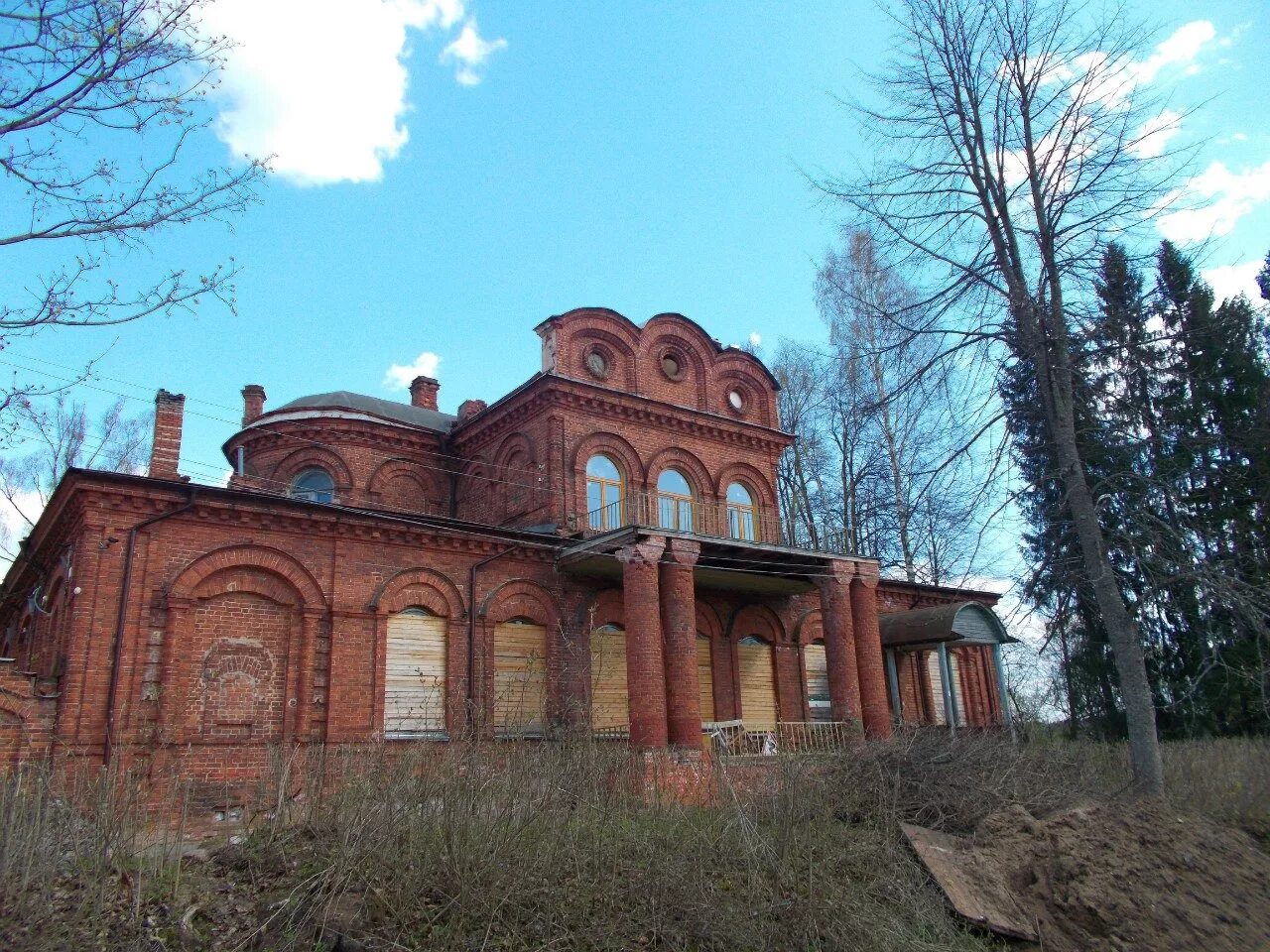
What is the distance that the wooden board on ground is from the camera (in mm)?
8031

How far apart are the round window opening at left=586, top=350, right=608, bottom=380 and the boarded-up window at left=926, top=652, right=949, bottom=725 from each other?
466 inches

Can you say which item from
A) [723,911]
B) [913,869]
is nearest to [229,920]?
[723,911]

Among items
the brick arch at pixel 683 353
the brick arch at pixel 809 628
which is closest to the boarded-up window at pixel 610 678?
the brick arch at pixel 809 628

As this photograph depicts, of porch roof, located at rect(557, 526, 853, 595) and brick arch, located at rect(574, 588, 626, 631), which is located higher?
porch roof, located at rect(557, 526, 853, 595)

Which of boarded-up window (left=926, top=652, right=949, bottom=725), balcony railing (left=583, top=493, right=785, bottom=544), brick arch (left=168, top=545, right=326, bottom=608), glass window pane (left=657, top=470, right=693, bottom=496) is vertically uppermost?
glass window pane (left=657, top=470, right=693, bottom=496)

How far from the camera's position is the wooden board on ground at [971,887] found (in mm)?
8031

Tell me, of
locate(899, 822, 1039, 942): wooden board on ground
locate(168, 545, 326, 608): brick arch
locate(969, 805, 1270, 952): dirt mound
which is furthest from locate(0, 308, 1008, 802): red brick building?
locate(969, 805, 1270, 952): dirt mound

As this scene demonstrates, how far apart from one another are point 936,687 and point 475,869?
21.0 m

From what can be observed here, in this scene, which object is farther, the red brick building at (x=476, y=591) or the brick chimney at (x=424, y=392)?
the brick chimney at (x=424, y=392)

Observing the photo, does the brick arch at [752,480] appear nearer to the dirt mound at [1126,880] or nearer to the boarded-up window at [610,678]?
the boarded-up window at [610,678]

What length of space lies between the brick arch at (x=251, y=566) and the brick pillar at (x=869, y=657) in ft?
36.4

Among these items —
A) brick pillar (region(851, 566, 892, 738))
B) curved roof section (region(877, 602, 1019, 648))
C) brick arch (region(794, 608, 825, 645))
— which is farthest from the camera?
brick arch (region(794, 608, 825, 645))

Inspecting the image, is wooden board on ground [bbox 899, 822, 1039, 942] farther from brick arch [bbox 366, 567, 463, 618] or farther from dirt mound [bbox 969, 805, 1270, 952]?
brick arch [bbox 366, 567, 463, 618]

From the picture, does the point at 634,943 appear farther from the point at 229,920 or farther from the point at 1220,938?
the point at 1220,938
